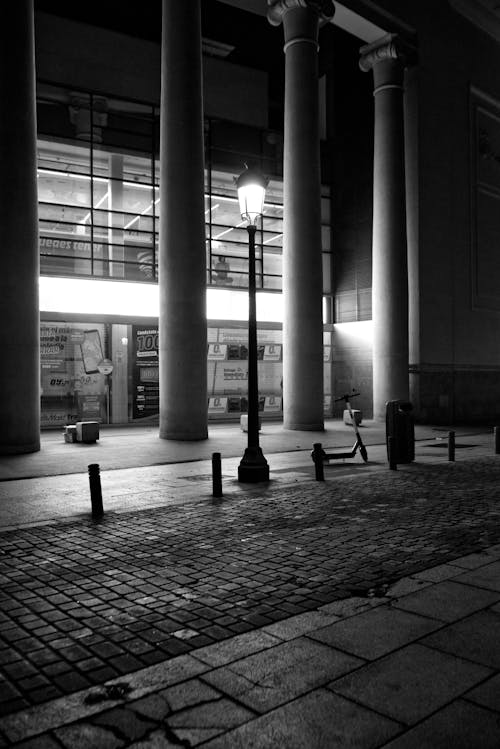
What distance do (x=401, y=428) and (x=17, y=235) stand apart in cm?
1006

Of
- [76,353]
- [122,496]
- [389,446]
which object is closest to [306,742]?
[122,496]

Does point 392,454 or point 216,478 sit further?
point 392,454

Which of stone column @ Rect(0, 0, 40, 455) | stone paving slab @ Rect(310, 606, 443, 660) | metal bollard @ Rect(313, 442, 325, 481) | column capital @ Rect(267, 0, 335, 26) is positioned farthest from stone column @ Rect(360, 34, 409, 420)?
stone paving slab @ Rect(310, 606, 443, 660)

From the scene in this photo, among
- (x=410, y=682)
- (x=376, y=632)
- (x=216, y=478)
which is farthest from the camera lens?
(x=216, y=478)

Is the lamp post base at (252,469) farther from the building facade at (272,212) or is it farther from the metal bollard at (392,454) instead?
the building facade at (272,212)

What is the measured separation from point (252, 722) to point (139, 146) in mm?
24709

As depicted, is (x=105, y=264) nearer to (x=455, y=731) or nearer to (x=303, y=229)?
(x=303, y=229)

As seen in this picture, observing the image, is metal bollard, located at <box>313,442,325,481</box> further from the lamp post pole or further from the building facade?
the building facade

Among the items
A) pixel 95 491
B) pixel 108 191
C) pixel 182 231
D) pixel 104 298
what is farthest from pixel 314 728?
pixel 108 191

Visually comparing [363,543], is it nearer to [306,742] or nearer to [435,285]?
[306,742]

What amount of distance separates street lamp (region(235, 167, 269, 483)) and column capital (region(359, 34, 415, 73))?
59.2 feet

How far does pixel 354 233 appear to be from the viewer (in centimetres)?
2995

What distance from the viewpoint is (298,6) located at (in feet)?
73.0

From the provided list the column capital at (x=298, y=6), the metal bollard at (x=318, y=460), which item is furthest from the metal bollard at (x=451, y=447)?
the column capital at (x=298, y=6)
